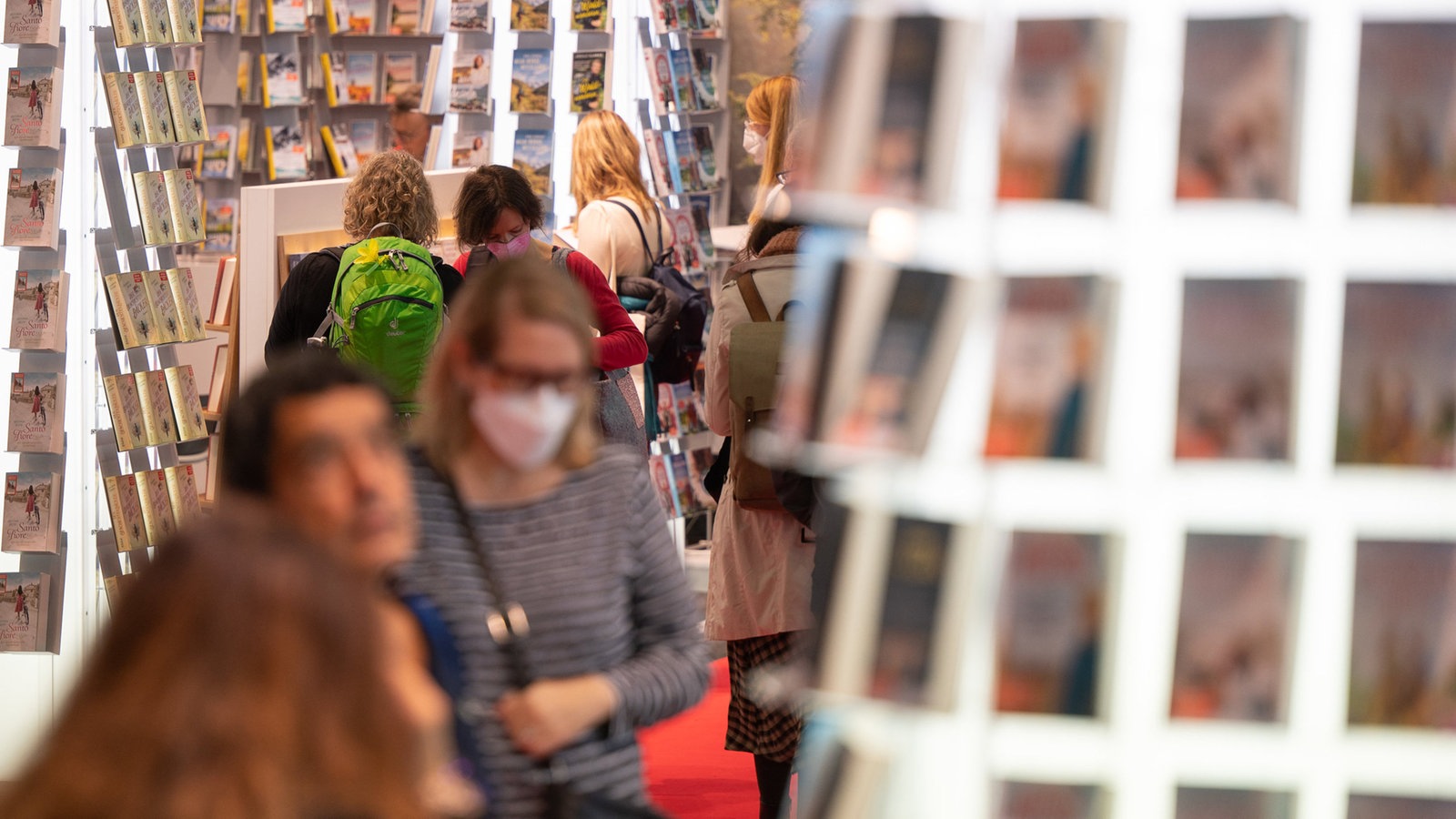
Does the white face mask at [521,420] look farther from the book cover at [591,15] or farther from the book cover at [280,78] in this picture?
the book cover at [280,78]

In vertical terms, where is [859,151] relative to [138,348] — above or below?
above

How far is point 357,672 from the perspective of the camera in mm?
1200

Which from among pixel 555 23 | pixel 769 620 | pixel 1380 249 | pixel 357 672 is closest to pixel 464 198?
pixel 769 620

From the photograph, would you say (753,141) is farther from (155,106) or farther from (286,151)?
(286,151)

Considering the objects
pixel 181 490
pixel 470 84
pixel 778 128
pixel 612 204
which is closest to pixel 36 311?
pixel 181 490

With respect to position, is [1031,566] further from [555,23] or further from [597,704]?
[555,23]

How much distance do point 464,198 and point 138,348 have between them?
3.80ft

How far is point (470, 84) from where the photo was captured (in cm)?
713

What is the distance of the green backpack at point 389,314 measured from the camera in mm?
4102

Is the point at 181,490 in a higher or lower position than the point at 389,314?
lower

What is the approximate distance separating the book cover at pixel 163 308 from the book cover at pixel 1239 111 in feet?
11.9

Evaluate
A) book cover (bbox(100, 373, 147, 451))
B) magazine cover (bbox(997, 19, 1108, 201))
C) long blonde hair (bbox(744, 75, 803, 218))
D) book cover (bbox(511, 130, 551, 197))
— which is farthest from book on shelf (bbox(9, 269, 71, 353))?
magazine cover (bbox(997, 19, 1108, 201))

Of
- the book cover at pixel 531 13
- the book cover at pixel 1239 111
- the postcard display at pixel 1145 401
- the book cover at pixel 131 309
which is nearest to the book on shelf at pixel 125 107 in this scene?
the book cover at pixel 131 309

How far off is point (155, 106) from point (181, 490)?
1120 mm
